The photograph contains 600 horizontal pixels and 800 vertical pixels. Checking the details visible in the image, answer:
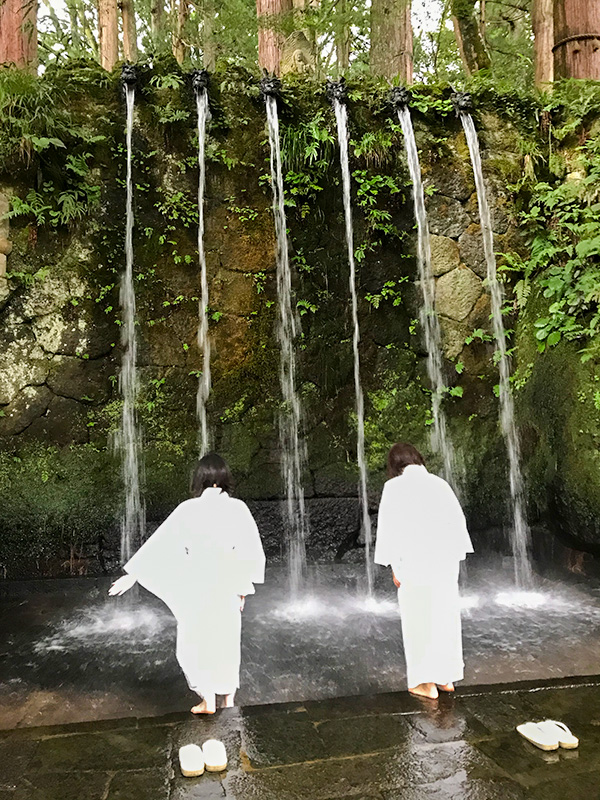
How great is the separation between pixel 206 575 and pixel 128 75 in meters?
6.79

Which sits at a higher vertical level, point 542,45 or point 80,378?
point 542,45

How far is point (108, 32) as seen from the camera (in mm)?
15078

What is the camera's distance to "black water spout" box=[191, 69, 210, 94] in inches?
304

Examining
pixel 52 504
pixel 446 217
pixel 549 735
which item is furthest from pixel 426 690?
pixel 446 217

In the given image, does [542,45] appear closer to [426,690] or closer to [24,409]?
[24,409]

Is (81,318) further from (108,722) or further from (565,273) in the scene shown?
(565,273)

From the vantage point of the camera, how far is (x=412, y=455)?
4453 millimetres

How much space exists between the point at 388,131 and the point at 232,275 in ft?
10.3

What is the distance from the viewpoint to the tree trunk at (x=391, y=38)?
11336 mm

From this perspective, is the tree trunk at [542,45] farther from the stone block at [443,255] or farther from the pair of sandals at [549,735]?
the pair of sandals at [549,735]

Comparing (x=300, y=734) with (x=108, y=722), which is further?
(x=108, y=722)

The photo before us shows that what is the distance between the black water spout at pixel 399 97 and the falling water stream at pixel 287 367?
1.75 meters

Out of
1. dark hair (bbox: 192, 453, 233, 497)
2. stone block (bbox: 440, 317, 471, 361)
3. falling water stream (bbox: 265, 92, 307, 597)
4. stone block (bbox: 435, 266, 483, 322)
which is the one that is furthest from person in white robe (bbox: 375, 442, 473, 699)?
stone block (bbox: 435, 266, 483, 322)

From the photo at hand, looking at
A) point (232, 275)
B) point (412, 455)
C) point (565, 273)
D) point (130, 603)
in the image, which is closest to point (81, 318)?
point (232, 275)
